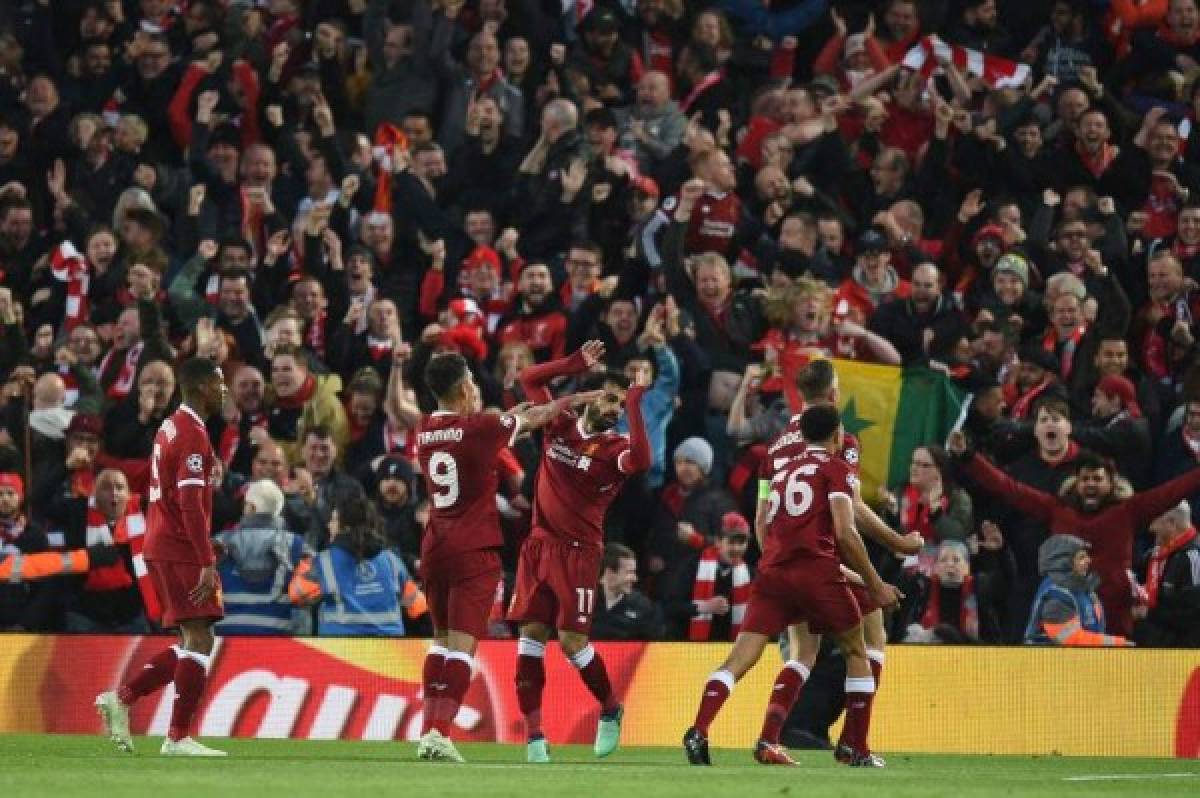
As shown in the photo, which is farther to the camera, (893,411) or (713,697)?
Answer: (893,411)

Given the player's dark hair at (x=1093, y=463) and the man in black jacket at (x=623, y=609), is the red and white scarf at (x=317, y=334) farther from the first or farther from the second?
the player's dark hair at (x=1093, y=463)

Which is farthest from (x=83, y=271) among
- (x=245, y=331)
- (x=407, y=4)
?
(x=407, y=4)

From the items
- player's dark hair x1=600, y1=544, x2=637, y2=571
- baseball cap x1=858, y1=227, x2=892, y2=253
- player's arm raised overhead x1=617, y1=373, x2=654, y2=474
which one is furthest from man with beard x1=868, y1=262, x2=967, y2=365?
player's arm raised overhead x1=617, y1=373, x2=654, y2=474

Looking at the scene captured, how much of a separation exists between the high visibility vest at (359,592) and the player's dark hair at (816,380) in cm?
511

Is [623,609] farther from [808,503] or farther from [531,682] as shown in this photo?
[808,503]

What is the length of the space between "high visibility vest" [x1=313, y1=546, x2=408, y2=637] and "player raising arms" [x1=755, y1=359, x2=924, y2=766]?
446 cm

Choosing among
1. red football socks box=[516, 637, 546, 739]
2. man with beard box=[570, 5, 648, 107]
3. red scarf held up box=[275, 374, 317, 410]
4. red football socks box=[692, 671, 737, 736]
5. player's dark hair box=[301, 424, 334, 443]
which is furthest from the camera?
man with beard box=[570, 5, 648, 107]

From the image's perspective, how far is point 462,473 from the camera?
14344mm

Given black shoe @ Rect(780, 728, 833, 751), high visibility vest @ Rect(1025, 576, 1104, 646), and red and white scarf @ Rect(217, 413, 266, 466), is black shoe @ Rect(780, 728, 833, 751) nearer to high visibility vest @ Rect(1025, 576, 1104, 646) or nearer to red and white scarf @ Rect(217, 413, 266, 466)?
high visibility vest @ Rect(1025, 576, 1104, 646)

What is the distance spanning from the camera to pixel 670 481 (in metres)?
20.1

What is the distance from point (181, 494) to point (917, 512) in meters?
6.58

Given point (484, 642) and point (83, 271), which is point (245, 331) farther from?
point (484, 642)

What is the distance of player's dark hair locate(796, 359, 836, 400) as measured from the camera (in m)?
14.4

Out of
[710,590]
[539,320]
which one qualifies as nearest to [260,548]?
[710,590]
